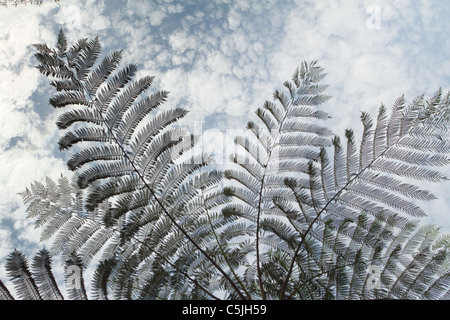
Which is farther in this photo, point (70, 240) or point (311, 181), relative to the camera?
point (70, 240)

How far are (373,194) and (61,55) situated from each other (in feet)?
10.3

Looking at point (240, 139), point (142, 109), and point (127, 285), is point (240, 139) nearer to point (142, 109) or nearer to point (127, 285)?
point (142, 109)

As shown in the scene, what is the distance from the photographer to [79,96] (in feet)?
10.1

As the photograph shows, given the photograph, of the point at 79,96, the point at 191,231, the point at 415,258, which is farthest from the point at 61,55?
the point at 415,258

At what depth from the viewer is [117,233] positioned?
3.02m

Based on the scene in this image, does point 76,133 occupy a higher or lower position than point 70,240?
higher

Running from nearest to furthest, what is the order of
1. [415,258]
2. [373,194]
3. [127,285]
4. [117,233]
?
[127,285] → [415,258] → [373,194] → [117,233]

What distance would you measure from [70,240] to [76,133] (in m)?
1.00
